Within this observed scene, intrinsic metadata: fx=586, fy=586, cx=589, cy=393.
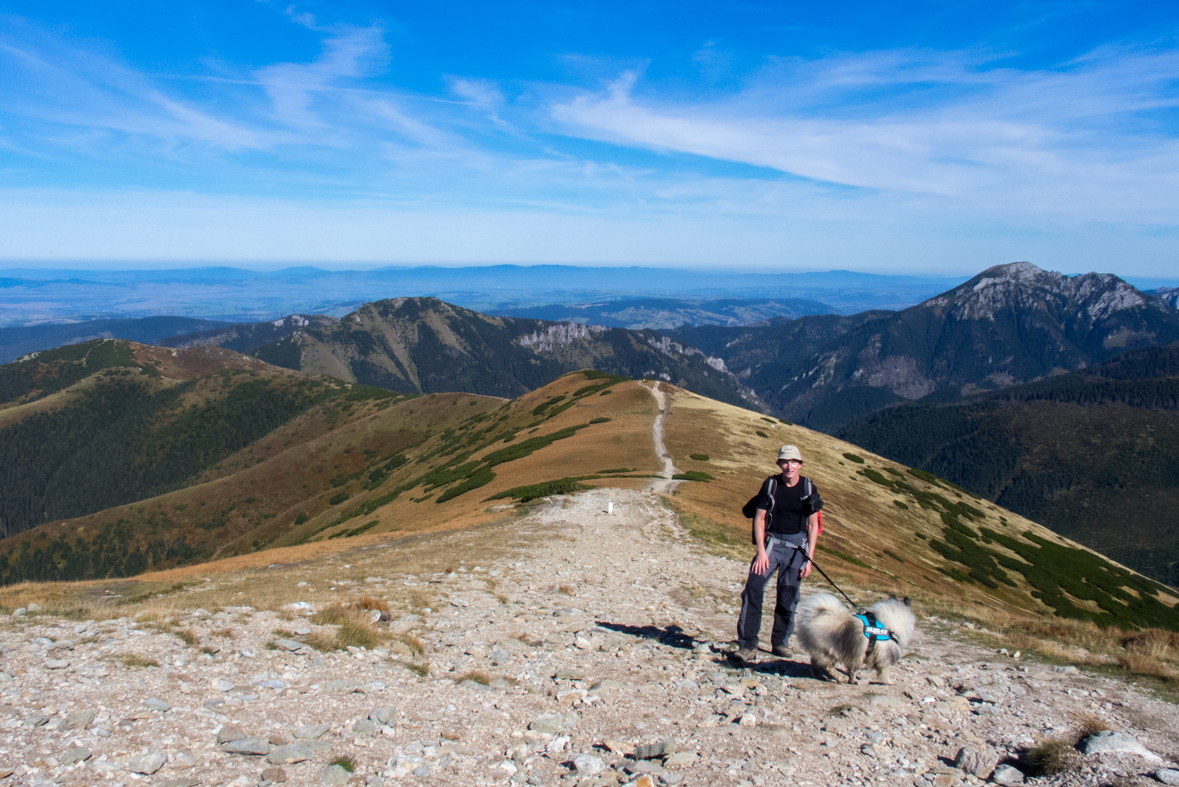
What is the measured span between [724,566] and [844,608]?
42.1 ft

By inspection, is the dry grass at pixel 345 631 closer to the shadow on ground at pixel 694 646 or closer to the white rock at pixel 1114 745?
the shadow on ground at pixel 694 646

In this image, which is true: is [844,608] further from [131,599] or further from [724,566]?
[131,599]

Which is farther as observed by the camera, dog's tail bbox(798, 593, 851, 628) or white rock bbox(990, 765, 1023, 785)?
dog's tail bbox(798, 593, 851, 628)

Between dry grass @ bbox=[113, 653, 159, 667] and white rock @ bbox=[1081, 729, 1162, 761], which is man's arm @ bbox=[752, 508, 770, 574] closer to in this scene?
white rock @ bbox=[1081, 729, 1162, 761]

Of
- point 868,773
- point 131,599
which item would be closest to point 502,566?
point 131,599

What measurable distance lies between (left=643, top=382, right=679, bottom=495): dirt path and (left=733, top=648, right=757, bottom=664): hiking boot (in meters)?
23.3

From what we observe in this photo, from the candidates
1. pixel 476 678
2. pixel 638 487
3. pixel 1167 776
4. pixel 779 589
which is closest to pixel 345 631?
pixel 476 678

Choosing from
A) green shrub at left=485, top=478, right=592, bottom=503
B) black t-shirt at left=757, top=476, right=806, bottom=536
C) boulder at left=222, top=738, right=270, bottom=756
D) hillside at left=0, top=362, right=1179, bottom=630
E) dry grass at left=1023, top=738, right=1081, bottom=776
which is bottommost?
hillside at left=0, top=362, right=1179, bottom=630

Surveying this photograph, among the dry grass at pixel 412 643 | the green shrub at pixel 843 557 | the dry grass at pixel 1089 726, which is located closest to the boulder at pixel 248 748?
the dry grass at pixel 412 643

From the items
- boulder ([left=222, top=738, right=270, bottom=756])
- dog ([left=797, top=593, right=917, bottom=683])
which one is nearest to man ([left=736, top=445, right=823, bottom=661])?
dog ([left=797, top=593, right=917, bottom=683])

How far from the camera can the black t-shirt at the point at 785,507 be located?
11.9 m

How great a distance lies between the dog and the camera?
34.9ft

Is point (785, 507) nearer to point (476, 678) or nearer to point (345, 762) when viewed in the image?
point (476, 678)

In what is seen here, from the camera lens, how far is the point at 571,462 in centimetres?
4862
